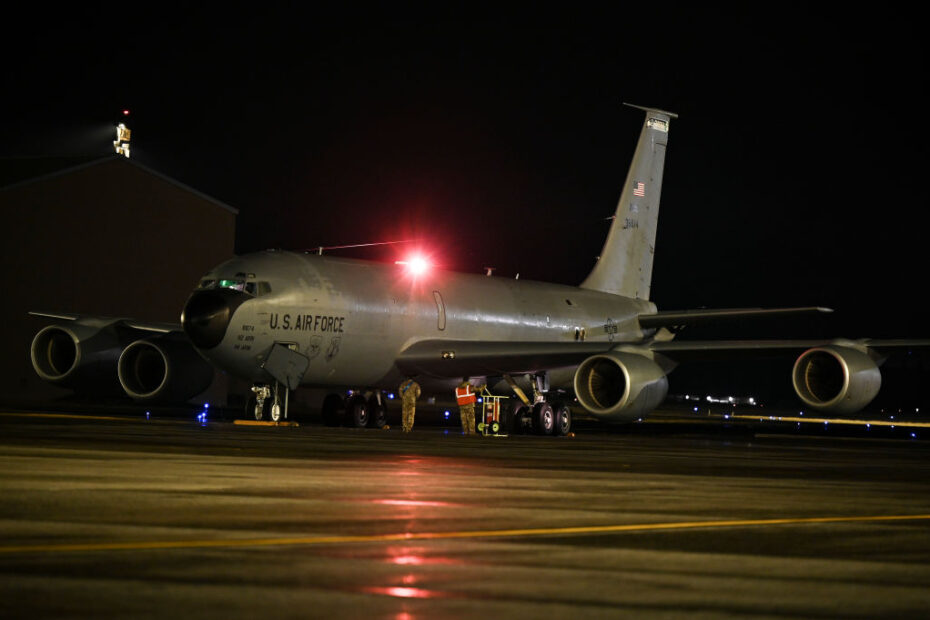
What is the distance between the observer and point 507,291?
3553 cm

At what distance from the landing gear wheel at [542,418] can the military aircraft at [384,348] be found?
3 cm

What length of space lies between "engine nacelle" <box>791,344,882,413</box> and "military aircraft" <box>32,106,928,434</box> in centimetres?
3

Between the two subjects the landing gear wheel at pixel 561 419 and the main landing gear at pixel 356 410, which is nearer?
the landing gear wheel at pixel 561 419

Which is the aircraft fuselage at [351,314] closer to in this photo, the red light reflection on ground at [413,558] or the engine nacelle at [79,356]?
the engine nacelle at [79,356]

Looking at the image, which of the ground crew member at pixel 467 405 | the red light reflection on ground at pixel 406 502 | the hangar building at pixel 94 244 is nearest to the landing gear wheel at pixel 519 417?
the ground crew member at pixel 467 405

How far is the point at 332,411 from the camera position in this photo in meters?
31.6

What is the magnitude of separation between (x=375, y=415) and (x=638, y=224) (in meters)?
14.0

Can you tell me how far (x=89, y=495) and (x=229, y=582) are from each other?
4.75m

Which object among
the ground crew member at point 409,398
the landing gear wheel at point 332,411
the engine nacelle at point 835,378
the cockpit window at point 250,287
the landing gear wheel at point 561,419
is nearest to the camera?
the engine nacelle at point 835,378

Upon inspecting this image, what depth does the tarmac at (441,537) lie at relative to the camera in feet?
21.6

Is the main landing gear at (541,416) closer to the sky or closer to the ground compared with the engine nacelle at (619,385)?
closer to the ground

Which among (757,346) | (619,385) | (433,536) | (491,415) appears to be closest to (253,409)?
(491,415)

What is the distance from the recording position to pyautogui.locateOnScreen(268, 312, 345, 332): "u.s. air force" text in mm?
28609

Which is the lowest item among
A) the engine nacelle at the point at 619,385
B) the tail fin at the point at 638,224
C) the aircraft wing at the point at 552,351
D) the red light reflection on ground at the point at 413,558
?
the red light reflection on ground at the point at 413,558
